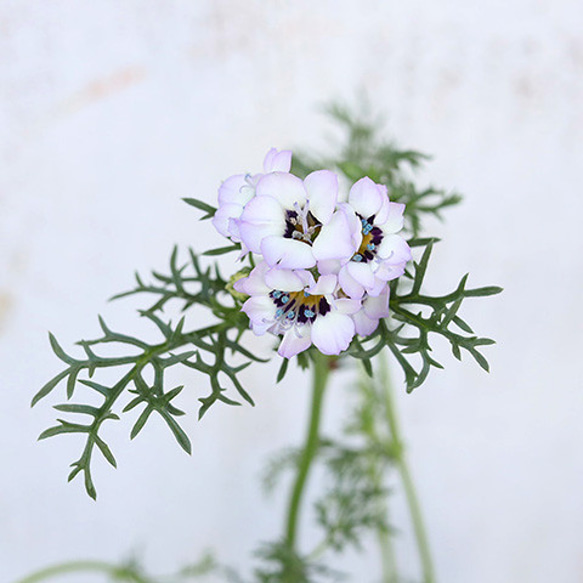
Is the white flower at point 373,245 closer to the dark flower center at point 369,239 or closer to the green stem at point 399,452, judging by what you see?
the dark flower center at point 369,239

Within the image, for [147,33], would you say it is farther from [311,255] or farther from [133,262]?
[311,255]

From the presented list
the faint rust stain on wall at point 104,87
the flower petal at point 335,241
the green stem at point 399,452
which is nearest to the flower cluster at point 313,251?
the flower petal at point 335,241

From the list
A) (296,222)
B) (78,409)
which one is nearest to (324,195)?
(296,222)

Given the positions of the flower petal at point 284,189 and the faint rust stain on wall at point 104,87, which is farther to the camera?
the faint rust stain on wall at point 104,87

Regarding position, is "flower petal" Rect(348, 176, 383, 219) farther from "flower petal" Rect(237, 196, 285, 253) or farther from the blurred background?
the blurred background

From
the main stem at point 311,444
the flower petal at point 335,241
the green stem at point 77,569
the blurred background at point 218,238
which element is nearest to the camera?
the flower petal at point 335,241

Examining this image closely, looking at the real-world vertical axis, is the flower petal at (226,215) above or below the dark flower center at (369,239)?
above

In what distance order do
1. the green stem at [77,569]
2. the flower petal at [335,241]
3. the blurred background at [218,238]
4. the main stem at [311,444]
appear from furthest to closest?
the blurred background at [218,238]
the green stem at [77,569]
the main stem at [311,444]
the flower petal at [335,241]

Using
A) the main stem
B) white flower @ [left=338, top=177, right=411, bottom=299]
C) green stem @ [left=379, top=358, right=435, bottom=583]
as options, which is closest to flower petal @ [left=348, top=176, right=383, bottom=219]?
white flower @ [left=338, top=177, right=411, bottom=299]
